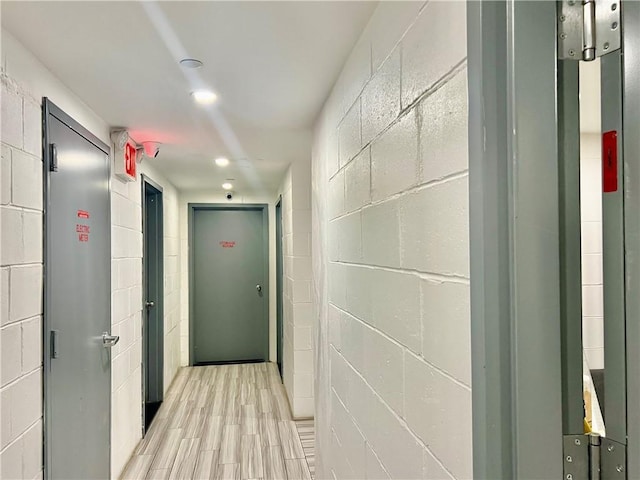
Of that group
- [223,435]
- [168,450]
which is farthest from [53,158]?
[223,435]

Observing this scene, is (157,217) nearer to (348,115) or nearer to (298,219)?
(298,219)

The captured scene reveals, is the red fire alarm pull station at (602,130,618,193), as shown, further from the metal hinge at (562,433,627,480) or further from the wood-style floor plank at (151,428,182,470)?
the wood-style floor plank at (151,428,182,470)

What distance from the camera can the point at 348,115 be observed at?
5.95 feet

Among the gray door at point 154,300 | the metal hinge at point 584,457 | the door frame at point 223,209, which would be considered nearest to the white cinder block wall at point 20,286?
the metal hinge at point 584,457

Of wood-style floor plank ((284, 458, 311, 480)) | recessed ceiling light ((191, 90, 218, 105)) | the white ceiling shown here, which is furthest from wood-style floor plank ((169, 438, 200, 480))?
recessed ceiling light ((191, 90, 218, 105))

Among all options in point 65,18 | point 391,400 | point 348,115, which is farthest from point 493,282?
point 65,18

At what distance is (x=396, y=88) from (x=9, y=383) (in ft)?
5.13

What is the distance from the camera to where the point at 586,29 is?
0.78 metres

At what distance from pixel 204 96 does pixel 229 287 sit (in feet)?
13.1

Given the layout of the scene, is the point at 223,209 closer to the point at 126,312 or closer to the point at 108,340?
the point at 126,312

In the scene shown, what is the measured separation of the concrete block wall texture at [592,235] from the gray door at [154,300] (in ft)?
12.9

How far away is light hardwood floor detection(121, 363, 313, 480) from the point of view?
3.02 metres

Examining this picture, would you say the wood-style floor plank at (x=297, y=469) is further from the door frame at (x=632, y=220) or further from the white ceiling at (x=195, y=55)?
the door frame at (x=632, y=220)

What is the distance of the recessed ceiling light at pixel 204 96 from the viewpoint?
213 cm
